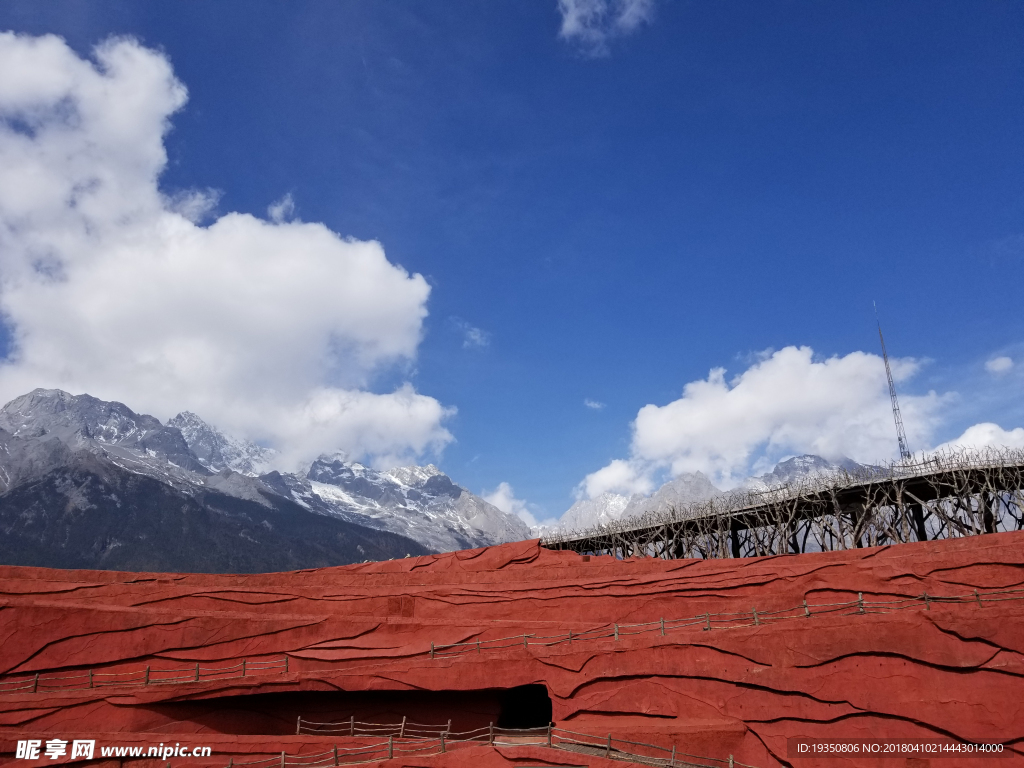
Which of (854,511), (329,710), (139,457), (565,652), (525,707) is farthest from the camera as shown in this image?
(139,457)

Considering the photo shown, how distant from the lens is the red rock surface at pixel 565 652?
14.0m

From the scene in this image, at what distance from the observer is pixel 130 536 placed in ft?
336

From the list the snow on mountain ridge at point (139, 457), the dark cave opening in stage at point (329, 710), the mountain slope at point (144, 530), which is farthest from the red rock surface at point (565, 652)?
the snow on mountain ridge at point (139, 457)

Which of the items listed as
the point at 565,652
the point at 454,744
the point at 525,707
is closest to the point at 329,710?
the point at 454,744

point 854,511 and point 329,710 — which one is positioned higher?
point 854,511

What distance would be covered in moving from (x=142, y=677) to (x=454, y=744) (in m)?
9.73

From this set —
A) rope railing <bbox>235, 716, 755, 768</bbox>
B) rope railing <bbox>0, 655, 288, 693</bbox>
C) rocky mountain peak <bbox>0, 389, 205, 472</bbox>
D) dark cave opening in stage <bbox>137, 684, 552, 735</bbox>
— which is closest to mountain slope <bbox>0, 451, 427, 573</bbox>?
rocky mountain peak <bbox>0, 389, 205, 472</bbox>

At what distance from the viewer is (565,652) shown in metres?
17.1

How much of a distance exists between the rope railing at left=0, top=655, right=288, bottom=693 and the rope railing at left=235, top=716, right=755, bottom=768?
2298 mm

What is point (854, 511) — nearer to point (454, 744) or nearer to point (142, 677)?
point (454, 744)

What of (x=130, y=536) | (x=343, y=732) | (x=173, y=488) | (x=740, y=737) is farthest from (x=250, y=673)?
(x=173, y=488)

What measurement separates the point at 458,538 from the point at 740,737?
169246mm

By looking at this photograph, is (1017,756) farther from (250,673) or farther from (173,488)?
(173,488)

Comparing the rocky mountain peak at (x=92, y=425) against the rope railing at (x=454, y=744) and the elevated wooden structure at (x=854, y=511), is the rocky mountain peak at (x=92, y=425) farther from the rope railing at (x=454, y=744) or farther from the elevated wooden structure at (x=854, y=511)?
the rope railing at (x=454, y=744)
